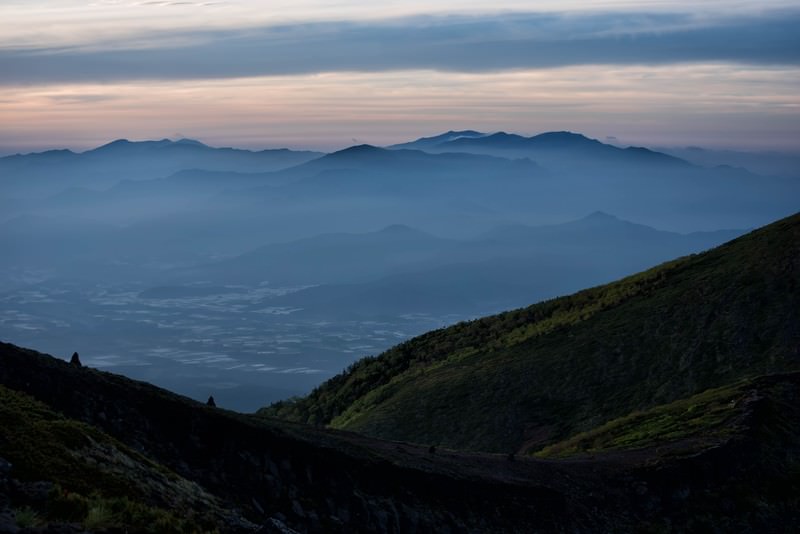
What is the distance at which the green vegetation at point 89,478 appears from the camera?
14828 mm

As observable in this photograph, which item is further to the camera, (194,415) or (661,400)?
(661,400)

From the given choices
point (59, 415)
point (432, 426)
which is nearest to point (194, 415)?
point (59, 415)

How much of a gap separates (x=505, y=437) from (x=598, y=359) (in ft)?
31.3

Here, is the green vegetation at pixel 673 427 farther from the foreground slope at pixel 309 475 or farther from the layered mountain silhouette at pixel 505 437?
the foreground slope at pixel 309 475

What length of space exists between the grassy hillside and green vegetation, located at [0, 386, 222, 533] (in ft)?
90.9

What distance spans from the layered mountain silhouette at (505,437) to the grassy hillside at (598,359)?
0.16 meters

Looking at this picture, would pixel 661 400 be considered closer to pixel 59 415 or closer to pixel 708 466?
pixel 708 466

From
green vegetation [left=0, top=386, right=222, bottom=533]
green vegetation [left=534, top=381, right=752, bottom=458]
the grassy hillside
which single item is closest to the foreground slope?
green vegetation [left=0, top=386, right=222, bottom=533]

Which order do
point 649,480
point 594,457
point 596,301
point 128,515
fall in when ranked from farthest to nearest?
point 596,301 → point 594,457 → point 649,480 → point 128,515

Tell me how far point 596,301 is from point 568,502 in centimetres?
3815

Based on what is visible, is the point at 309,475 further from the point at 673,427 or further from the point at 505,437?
the point at 505,437

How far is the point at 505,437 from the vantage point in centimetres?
4622

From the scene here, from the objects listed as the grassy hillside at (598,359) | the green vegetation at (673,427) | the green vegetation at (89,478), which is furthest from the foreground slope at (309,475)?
the grassy hillside at (598,359)

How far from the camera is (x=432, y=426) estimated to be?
1969 inches
